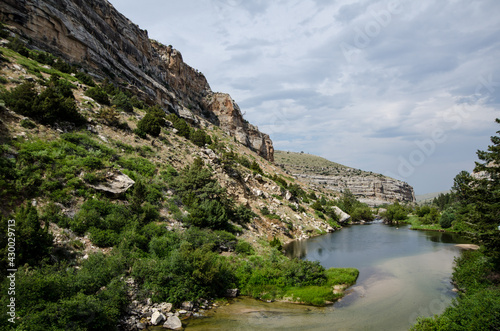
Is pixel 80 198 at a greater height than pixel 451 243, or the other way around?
pixel 80 198

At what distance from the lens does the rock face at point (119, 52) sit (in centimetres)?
3325

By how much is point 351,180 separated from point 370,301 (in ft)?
478

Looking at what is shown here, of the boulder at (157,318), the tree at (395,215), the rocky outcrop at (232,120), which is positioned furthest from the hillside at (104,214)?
the rocky outcrop at (232,120)

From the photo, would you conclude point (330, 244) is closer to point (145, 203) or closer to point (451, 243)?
point (451, 243)

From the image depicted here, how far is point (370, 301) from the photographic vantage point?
15.8 metres

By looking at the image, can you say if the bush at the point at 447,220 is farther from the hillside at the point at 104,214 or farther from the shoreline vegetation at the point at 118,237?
the shoreline vegetation at the point at 118,237

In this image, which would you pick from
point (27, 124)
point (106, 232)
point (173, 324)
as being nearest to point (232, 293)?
point (173, 324)

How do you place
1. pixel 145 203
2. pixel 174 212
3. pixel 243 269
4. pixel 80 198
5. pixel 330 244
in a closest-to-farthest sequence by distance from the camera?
pixel 80 198 < pixel 243 269 < pixel 145 203 < pixel 174 212 < pixel 330 244

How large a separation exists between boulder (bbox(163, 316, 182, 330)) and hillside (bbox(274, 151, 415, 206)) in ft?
410

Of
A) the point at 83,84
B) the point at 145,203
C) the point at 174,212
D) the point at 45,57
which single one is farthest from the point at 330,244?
the point at 45,57

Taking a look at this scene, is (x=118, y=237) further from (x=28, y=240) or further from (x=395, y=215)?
(x=395, y=215)

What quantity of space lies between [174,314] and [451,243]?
38.6m

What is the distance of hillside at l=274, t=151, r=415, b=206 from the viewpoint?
141 metres

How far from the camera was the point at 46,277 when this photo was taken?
996 cm
